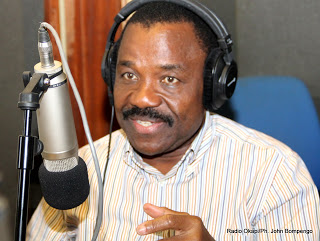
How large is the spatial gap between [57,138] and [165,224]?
0.35 metres

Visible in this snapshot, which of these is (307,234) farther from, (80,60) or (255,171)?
(80,60)

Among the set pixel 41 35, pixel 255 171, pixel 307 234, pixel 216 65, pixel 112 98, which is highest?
pixel 41 35

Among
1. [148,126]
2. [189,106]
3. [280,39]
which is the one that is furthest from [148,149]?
[280,39]

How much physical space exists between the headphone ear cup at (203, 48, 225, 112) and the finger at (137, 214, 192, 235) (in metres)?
0.39

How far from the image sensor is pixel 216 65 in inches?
47.4

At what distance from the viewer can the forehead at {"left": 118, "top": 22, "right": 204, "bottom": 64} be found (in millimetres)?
1201

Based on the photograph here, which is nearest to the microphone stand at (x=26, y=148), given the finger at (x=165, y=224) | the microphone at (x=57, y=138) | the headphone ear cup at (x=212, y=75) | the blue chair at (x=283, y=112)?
the microphone at (x=57, y=138)

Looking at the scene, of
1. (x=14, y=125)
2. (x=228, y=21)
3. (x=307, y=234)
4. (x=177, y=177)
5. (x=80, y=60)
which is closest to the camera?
(x=14, y=125)

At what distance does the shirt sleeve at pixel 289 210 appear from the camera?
46.0 inches

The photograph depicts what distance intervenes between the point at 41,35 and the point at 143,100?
507mm

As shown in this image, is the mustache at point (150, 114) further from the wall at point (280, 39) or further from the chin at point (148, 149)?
the wall at point (280, 39)

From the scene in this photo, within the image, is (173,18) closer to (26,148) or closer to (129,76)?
(129,76)

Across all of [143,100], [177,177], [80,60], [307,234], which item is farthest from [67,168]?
[80,60]

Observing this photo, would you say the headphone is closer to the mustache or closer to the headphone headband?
the headphone headband
